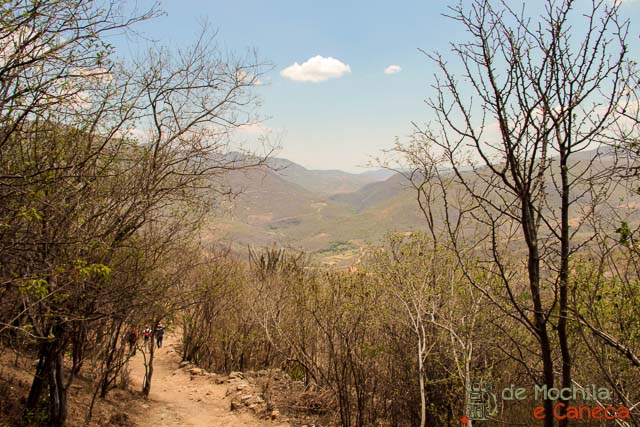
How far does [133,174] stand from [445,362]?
21.8ft

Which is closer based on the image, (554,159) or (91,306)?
(554,159)

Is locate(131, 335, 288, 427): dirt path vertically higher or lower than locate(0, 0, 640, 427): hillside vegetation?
lower

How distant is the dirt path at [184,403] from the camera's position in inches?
380

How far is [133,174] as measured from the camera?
22.1 ft

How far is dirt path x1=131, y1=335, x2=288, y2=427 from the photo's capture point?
31.7ft

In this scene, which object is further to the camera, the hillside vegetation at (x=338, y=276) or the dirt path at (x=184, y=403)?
the dirt path at (x=184, y=403)

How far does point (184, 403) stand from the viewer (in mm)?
11117

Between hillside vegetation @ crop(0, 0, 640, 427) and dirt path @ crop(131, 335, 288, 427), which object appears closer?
hillside vegetation @ crop(0, 0, 640, 427)

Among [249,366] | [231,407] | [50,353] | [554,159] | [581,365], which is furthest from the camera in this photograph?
[249,366]

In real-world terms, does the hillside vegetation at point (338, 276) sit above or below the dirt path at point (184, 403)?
above

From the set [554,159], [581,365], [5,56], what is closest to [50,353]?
[5,56]

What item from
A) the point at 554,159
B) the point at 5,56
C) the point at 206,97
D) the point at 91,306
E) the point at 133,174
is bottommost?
the point at 91,306

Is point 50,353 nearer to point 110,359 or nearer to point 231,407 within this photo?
point 110,359

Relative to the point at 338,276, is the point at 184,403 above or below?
below
